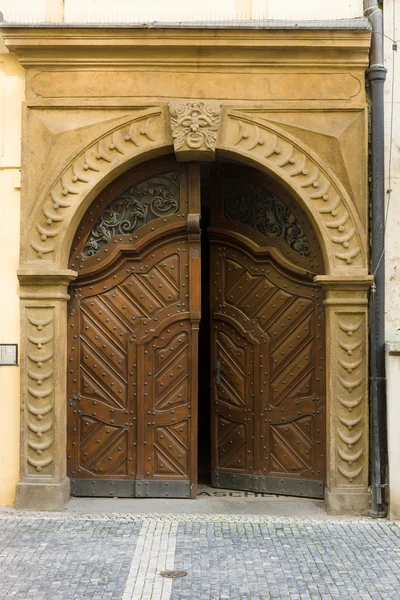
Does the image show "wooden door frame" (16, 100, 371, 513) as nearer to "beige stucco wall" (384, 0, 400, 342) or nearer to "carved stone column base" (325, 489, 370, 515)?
"carved stone column base" (325, 489, 370, 515)

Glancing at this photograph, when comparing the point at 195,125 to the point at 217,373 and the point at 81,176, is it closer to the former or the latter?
the point at 81,176

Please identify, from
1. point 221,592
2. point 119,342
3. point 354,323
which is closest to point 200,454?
point 119,342

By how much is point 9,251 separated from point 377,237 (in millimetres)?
3212

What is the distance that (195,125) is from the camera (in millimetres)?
7895

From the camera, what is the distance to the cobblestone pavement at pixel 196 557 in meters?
5.71

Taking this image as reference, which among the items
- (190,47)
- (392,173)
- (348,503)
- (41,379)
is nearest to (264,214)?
(392,173)

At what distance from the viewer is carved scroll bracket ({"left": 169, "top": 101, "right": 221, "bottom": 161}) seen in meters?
7.90

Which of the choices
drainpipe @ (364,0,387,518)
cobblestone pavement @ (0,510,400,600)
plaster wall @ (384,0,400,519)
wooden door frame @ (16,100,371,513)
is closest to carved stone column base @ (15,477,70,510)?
wooden door frame @ (16,100,371,513)

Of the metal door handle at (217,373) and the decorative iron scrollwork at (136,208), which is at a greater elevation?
the decorative iron scrollwork at (136,208)

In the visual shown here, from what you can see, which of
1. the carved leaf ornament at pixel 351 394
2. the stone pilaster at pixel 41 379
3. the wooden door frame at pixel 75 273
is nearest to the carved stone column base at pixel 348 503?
the wooden door frame at pixel 75 273

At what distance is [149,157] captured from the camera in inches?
320

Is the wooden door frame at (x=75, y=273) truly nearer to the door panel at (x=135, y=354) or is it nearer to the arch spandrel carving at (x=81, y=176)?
the arch spandrel carving at (x=81, y=176)

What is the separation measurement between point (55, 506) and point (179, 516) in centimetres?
108

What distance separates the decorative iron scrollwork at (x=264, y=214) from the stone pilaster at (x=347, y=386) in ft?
2.19
